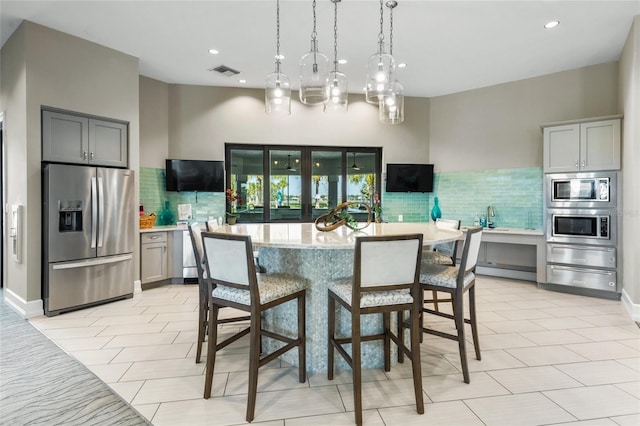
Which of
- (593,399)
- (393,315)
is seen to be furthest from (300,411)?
(593,399)

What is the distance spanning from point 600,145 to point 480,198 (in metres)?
1.84

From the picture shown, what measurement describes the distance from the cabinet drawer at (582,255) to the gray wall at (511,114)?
142 centimetres

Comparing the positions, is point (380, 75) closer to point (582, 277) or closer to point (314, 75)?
point (314, 75)

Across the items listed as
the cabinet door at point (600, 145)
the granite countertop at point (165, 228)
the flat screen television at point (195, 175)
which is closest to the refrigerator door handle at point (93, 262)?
the granite countertop at point (165, 228)

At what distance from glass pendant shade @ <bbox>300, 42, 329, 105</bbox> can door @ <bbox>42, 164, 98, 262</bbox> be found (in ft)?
9.23

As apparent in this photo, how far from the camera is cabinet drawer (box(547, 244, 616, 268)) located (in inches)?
175

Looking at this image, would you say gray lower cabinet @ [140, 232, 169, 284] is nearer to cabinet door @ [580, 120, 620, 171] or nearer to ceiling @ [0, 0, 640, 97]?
ceiling @ [0, 0, 640, 97]

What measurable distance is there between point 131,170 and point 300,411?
12.5ft

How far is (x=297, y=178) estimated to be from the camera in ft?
20.3

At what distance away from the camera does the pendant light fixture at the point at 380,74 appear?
2.83 meters

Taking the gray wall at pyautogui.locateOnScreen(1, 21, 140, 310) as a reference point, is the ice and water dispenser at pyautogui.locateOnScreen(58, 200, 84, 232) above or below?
below

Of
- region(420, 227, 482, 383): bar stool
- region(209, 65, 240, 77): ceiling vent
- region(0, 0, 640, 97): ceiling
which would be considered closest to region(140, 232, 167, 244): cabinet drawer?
region(0, 0, 640, 97): ceiling

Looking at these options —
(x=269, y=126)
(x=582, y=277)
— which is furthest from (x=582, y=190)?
(x=269, y=126)

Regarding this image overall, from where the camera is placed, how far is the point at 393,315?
254 cm
